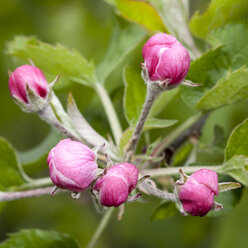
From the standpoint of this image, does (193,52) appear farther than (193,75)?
Yes

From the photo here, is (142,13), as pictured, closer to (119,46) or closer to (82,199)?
(119,46)

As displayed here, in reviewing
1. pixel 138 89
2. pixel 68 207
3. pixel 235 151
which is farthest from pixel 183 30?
pixel 68 207

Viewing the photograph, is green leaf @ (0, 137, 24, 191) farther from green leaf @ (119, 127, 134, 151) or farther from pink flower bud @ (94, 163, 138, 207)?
pink flower bud @ (94, 163, 138, 207)

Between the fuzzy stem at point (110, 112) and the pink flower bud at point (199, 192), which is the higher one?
→ the fuzzy stem at point (110, 112)

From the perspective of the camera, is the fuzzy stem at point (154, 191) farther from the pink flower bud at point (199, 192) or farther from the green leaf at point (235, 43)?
the green leaf at point (235, 43)

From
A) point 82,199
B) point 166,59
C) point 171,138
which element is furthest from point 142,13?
point 82,199

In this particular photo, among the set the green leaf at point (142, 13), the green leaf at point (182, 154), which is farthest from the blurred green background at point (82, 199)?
the green leaf at point (142, 13)

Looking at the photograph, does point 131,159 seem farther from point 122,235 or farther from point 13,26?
point 122,235

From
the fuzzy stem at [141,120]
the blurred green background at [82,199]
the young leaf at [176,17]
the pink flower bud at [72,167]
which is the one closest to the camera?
the pink flower bud at [72,167]
